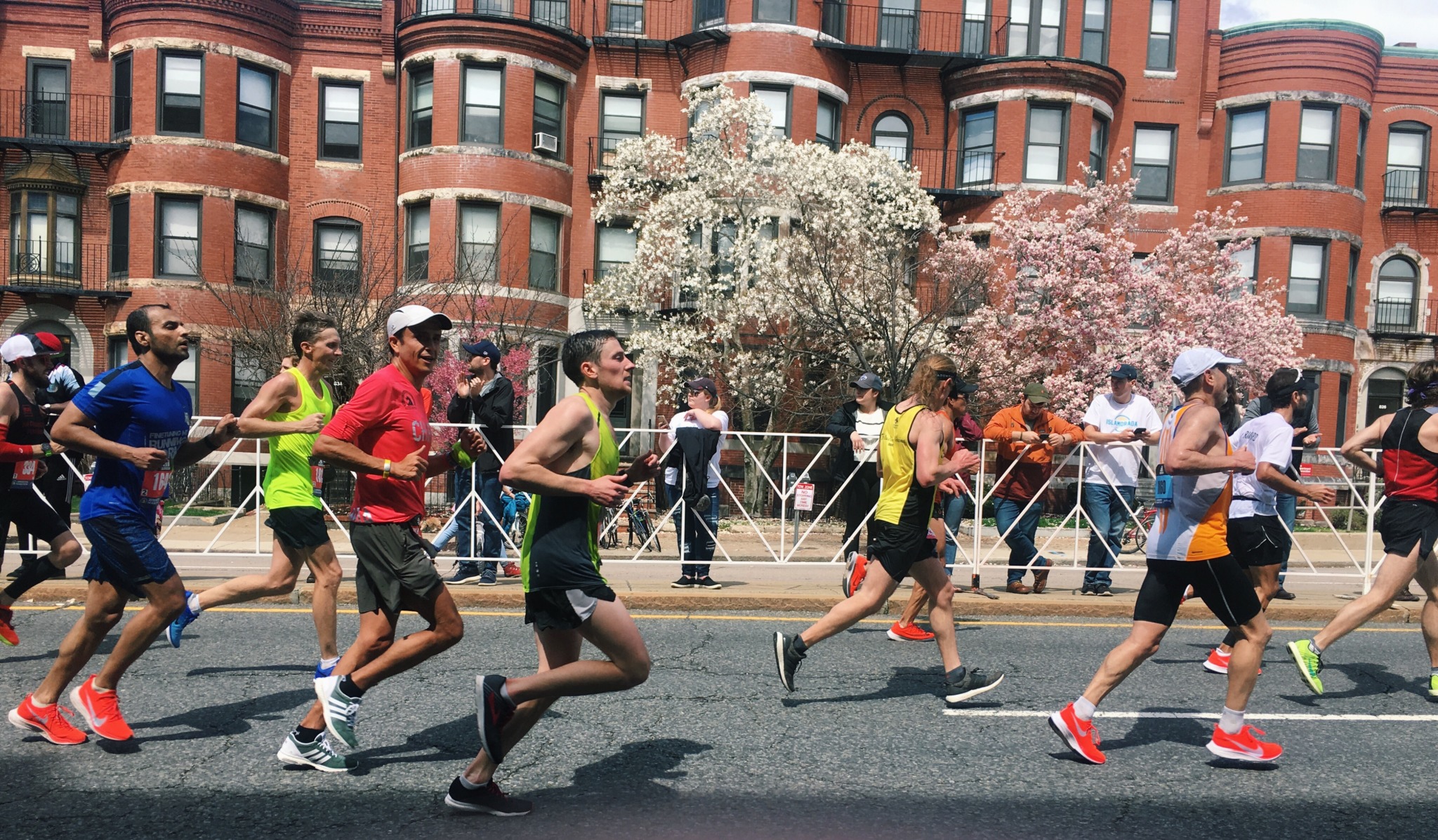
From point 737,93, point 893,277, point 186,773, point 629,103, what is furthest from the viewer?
point 629,103

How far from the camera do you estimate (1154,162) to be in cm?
2550

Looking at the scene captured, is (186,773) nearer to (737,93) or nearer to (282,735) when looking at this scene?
(282,735)

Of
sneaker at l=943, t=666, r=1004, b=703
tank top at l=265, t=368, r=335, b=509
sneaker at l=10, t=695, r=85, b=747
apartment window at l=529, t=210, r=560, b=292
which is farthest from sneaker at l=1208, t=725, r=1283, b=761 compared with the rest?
apartment window at l=529, t=210, r=560, b=292

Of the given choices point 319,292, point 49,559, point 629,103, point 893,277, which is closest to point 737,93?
point 629,103

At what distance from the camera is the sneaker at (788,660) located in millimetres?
5656

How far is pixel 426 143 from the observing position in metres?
23.5

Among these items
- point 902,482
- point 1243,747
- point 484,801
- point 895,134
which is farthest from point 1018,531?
point 895,134

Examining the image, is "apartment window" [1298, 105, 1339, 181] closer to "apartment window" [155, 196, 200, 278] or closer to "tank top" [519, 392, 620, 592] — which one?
"tank top" [519, 392, 620, 592]

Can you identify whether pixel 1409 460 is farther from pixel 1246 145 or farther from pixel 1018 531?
pixel 1246 145

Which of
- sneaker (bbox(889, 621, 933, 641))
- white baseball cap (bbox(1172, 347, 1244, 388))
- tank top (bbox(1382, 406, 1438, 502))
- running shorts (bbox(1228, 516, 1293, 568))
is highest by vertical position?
white baseball cap (bbox(1172, 347, 1244, 388))

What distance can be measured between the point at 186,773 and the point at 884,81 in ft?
77.1

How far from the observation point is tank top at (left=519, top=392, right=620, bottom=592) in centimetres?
393

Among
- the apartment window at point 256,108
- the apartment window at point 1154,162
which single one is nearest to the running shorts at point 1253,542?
the apartment window at point 1154,162

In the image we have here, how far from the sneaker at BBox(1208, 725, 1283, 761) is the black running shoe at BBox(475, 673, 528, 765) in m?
3.33
